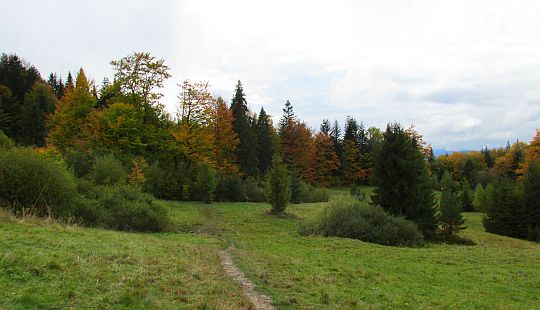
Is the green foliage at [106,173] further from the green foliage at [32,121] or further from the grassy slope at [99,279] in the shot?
the green foliage at [32,121]

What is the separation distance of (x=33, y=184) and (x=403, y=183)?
86.1 ft

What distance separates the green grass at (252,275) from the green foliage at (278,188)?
613 inches

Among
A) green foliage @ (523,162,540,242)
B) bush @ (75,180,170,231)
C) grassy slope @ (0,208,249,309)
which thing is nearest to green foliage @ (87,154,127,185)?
bush @ (75,180,170,231)

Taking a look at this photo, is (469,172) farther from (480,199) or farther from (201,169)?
(201,169)

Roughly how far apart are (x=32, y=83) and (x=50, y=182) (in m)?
72.8

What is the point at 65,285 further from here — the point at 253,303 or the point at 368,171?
the point at 368,171

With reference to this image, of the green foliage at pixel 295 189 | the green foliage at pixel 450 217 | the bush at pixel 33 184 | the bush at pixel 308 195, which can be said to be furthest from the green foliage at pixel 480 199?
the bush at pixel 33 184

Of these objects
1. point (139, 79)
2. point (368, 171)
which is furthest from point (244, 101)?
point (368, 171)

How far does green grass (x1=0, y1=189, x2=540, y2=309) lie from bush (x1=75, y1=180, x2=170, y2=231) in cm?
543

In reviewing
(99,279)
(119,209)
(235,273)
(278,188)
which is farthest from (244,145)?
(99,279)

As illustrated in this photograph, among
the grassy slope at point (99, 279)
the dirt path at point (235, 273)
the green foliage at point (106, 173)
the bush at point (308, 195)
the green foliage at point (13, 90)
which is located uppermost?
the green foliage at point (13, 90)

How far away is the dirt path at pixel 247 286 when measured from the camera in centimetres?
925

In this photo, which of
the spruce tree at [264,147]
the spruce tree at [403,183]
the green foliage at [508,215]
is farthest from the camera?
the spruce tree at [264,147]

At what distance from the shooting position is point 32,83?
3226 inches
